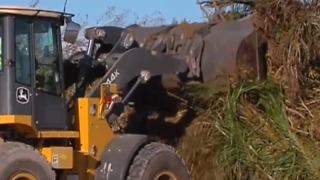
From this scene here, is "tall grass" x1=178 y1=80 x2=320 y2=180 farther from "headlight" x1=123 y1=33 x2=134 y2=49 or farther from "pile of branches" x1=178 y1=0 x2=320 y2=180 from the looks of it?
"headlight" x1=123 y1=33 x2=134 y2=49

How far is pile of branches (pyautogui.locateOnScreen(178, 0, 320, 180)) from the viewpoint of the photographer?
44.8 ft

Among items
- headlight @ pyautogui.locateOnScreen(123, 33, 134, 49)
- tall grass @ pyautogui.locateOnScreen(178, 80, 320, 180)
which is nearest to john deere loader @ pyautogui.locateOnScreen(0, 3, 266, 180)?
headlight @ pyautogui.locateOnScreen(123, 33, 134, 49)

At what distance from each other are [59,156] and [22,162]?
0.70m

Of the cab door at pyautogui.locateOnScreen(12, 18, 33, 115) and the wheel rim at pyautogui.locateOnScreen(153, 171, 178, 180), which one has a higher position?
the cab door at pyautogui.locateOnScreen(12, 18, 33, 115)

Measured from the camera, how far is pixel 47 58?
40.8 feet

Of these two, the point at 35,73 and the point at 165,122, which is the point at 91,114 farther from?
the point at 165,122

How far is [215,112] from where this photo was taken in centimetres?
1408

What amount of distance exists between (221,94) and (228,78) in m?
0.26

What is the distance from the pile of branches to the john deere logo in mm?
2779

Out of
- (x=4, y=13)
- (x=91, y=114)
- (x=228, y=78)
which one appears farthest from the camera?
(x=228, y=78)

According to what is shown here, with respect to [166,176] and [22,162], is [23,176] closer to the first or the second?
[22,162]

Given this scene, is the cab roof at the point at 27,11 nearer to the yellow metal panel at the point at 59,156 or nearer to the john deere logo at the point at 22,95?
the john deere logo at the point at 22,95

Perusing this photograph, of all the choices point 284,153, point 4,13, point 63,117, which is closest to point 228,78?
point 284,153

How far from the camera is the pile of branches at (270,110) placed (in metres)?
13.7
